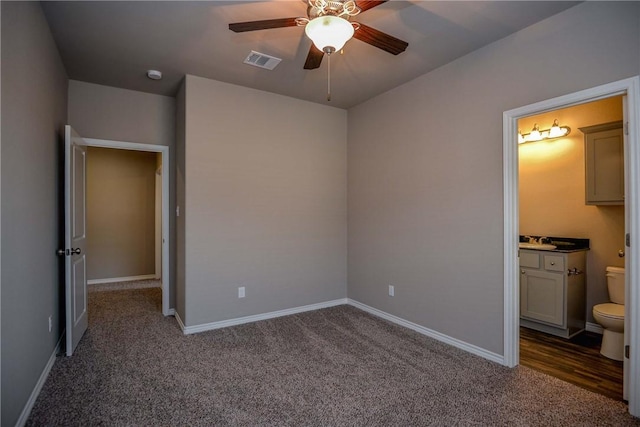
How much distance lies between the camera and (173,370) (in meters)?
2.61

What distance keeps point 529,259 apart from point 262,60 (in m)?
3.41

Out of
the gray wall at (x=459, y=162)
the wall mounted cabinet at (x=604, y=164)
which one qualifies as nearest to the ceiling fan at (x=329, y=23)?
the gray wall at (x=459, y=162)

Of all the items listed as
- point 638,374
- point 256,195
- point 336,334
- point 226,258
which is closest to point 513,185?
point 638,374

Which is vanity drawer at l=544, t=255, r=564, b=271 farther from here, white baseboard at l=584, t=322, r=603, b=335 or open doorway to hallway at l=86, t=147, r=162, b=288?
open doorway to hallway at l=86, t=147, r=162, b=288

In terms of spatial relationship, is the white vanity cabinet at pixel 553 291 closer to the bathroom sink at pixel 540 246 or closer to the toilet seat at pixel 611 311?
the bathroom sink at pixel 540 246

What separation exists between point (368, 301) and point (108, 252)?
15.4ft

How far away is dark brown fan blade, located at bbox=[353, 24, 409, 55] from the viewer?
6.55 ft

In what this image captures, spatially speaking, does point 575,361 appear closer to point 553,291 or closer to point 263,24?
point 553,291

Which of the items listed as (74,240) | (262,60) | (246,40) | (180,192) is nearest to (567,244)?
(262,60)

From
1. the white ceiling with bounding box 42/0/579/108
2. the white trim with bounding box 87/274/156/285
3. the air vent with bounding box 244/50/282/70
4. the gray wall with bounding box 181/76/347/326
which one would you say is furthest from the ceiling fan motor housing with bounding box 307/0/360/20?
the white trim with bounding box 87/274/156/285

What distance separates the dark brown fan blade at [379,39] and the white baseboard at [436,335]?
2492mm

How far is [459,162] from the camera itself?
3.05 m

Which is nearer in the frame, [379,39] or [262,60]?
A: [379,39]

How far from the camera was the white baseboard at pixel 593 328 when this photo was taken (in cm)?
338
